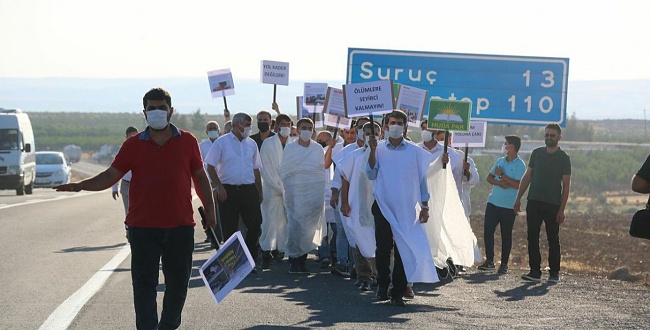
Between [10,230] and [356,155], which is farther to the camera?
[10,230]

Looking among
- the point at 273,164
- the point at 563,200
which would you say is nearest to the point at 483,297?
the point at 563,200

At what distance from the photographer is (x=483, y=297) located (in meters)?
13.9

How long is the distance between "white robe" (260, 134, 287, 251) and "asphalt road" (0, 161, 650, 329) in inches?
14.8

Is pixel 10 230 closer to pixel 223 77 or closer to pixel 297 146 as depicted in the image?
pixel 223 77

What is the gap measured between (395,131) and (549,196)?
4.30 metres

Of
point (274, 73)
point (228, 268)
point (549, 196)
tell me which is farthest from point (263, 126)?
point (228, 268)

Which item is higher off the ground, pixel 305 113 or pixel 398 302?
pixel 305 113

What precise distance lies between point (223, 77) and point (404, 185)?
998cm

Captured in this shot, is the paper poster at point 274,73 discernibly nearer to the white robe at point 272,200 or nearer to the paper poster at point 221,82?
the paper poster at point 221,82

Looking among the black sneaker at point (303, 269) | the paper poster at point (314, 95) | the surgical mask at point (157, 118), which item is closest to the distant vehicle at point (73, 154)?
the paper poster at point (314, 95)

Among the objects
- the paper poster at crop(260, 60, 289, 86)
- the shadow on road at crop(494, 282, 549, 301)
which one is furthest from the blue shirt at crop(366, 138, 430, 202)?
the paper poster at crop(260, 60, 289, 86)

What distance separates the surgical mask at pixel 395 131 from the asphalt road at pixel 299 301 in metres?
1.60

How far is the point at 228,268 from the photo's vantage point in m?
9.80

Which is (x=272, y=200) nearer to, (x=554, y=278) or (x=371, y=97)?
(x=371, y=97)
